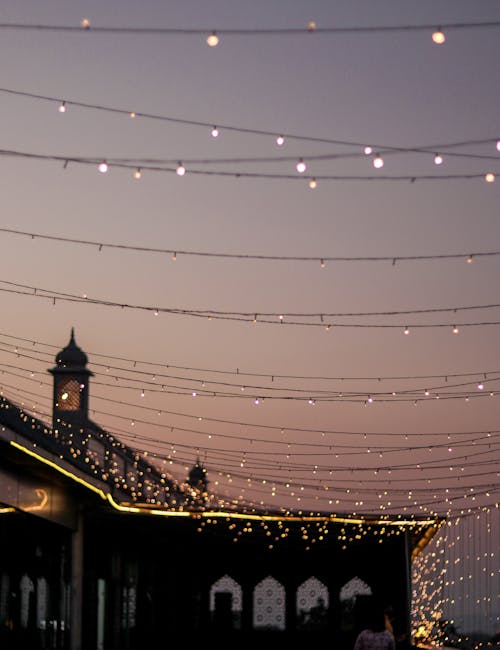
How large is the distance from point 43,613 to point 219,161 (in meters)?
14.3

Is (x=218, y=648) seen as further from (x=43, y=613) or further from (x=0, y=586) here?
(x=0, y=586)

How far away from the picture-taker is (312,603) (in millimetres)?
29578

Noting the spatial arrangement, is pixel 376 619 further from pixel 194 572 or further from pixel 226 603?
pixel 194 572

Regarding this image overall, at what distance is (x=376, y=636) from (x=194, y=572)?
1759 cm

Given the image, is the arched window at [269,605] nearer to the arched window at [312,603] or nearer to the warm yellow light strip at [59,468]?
the arched window at [312,603]

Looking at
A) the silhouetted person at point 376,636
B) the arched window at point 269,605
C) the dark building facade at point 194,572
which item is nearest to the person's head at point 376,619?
the silhouetted person at point 376,636

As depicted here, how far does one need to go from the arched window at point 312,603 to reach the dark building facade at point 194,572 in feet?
0.08

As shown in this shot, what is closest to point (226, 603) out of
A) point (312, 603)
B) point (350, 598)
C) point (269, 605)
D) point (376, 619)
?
point (269, 605)

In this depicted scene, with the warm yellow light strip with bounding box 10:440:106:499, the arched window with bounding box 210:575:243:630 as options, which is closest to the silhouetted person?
the warm yellow light strip with bounding box 10:440:106:499

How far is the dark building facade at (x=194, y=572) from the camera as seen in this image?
25.1 m

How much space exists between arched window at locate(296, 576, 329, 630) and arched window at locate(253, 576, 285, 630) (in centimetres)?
41

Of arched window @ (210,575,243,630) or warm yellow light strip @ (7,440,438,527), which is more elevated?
warm yellow light strip @ (7,440,438,527)

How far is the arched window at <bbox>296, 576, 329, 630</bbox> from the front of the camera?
29266 mm

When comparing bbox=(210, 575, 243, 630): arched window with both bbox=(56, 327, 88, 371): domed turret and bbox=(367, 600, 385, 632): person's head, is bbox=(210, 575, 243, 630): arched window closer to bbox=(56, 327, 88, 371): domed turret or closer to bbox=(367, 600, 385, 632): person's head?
bbox=(367, 600, 385, 632): person's head
